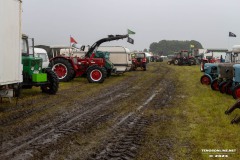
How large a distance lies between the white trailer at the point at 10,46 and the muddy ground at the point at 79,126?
0.86 m

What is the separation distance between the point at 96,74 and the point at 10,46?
33.6ft

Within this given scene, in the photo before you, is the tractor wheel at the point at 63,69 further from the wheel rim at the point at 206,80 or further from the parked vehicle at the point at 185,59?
the parked vehicle at the point at 185,59

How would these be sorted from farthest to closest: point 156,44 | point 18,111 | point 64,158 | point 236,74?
point 156,44 → point 236,74 → point 18,111 → point 64,158

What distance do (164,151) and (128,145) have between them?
28.5 inches

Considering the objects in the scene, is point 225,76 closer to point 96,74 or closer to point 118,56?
point 96,74

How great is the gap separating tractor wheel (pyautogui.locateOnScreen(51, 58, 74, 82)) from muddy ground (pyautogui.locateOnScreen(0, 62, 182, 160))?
5.96 m

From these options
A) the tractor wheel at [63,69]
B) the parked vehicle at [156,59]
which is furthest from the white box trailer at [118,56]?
the parked vehicle at [156,59]

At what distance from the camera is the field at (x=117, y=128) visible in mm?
6180

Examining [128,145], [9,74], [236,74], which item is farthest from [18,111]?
[236,74]

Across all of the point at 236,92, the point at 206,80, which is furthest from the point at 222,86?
the point at 206,80

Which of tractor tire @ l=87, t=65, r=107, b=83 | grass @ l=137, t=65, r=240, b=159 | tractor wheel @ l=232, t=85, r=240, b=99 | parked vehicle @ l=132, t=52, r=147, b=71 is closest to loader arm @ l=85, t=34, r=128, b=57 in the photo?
tractor tire @ l=87, t=65, r=107, b=83

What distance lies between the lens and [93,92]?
49.4 feet

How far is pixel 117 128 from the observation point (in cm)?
812

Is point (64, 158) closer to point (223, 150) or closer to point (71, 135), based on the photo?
point (71, 135)
